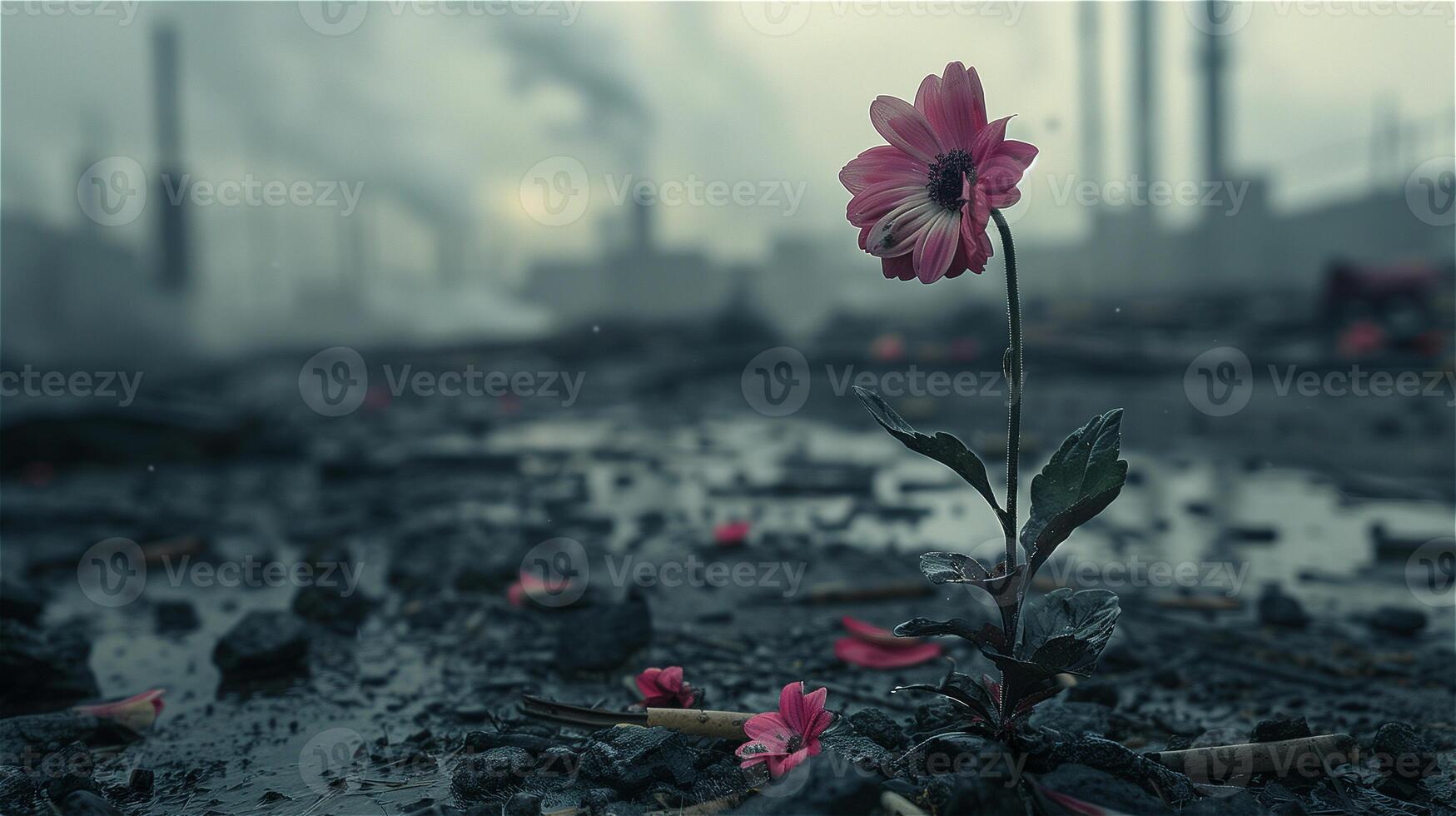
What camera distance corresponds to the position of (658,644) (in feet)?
10.9

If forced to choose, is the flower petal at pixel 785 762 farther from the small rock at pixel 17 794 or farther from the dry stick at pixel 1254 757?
the small rock at pixel 17 794

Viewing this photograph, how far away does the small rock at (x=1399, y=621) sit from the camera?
339 centimetres

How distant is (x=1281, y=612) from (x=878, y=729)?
218cm

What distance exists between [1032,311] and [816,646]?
20.3 metres

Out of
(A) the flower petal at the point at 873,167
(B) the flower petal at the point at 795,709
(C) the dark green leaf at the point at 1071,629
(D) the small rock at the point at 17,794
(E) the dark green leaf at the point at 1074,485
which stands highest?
(A) the flower petal at the point at 873,167

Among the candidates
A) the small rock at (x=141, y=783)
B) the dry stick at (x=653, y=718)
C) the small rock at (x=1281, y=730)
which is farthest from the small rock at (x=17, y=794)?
the small rock at (x=1281, y=730)

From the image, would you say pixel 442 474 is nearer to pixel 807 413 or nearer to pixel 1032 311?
pixel 807 413

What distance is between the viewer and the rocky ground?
6.79ft

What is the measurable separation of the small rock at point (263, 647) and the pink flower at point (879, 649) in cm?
187

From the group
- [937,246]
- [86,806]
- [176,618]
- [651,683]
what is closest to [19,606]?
[176,618]

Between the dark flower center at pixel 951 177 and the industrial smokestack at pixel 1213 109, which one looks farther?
the industrial smokestack at pixel 1213 109

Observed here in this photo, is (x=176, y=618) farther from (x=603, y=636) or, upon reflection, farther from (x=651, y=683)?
(x=651, y=683)

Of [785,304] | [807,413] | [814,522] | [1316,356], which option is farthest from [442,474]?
[785,304]

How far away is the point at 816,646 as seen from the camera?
3.26 meters
